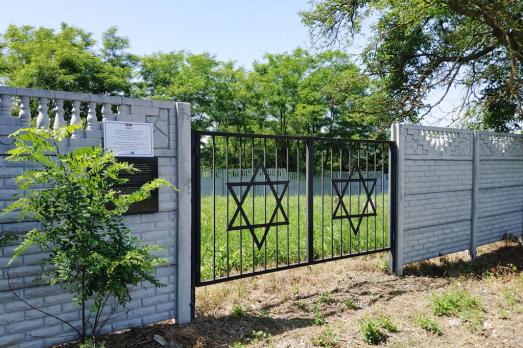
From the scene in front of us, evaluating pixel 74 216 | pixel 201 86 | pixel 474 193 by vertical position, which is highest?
pixel 201 86

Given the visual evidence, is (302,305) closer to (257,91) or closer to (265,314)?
(265,314)

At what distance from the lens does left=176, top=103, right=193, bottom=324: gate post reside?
3984mm

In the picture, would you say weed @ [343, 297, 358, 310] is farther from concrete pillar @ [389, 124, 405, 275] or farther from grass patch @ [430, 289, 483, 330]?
concrete pillar @ [389, 124, 405, 275]

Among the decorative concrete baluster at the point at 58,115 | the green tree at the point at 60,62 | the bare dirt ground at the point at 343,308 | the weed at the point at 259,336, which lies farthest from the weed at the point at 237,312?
the green tree at the point at 60,62

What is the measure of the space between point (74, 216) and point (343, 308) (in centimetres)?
301

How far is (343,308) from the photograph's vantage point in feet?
15.2

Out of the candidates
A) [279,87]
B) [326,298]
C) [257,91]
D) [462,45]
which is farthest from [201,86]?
[326,298]

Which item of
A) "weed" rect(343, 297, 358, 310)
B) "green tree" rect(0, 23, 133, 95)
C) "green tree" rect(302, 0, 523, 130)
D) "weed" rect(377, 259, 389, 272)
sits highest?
"green tree" rect(0, 23, 133, 95)

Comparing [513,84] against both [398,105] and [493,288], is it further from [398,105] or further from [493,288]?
[493,288]

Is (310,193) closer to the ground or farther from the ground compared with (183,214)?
farther from the ground

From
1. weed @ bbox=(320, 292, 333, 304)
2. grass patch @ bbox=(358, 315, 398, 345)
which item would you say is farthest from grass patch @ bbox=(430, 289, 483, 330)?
weed @ bbox=(320, 292, 333, 304)

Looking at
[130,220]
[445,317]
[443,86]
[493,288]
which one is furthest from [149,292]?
[443,86]

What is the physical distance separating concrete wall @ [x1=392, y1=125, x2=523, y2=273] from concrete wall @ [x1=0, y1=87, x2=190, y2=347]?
10.8ft

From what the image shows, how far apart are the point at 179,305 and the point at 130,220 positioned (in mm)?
964
